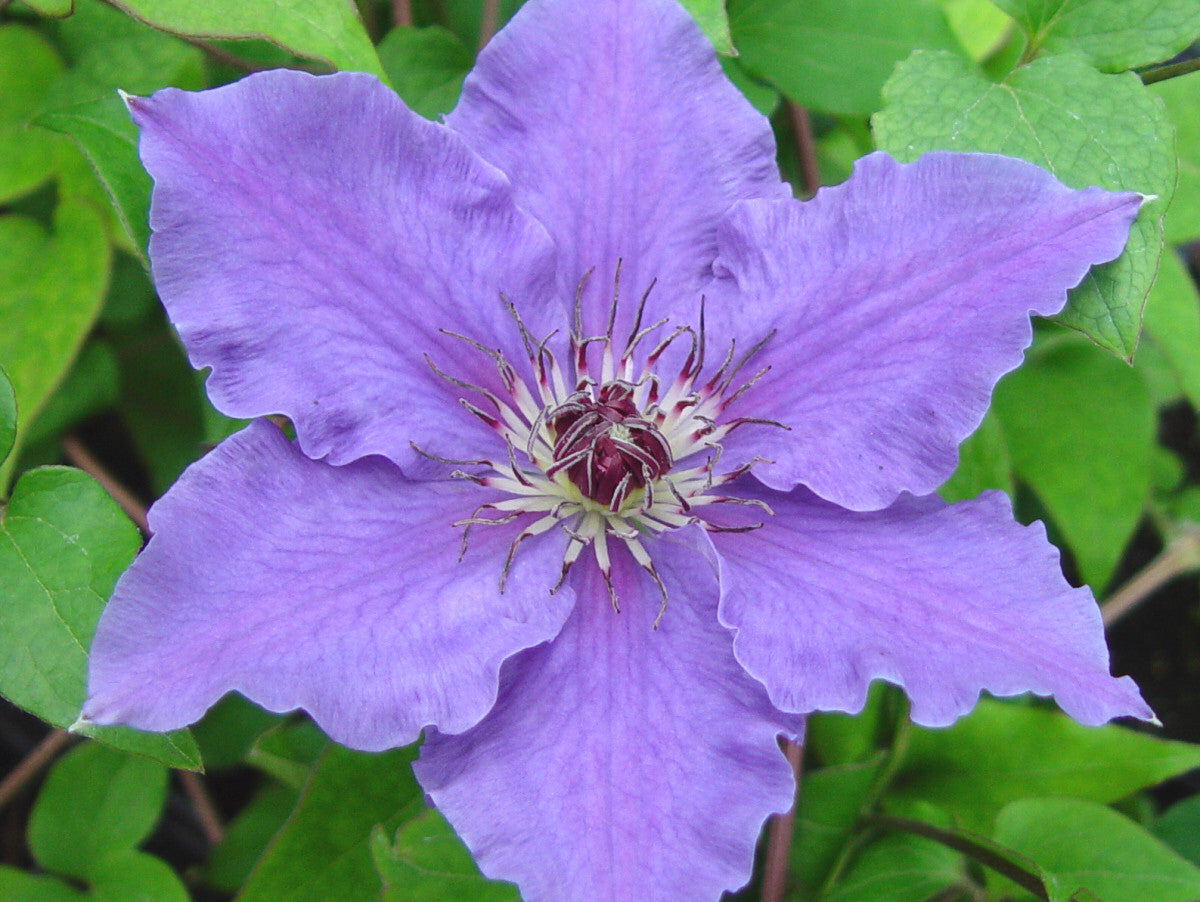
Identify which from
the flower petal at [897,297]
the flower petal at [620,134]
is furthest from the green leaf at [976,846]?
the flower petal at [620,134]


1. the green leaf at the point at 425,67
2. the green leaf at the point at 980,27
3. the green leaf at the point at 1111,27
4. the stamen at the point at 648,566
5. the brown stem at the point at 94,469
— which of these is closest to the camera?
the stamen at the point at 648,566

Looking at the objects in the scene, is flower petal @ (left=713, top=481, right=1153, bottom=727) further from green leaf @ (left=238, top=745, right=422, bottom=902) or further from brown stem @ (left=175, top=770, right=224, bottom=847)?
brown stem @ (left=175, top=770, right=224, bottom=847)

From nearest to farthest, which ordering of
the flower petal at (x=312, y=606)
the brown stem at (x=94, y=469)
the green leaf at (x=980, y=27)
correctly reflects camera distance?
1. the flower petal at (x=312, y=606)
2. the brown stem at (x=94, y=469)
3. the green leaf at (x=980, y=27)

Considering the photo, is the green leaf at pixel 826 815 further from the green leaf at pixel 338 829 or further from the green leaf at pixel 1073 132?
the green leaf at pixel 1073 132

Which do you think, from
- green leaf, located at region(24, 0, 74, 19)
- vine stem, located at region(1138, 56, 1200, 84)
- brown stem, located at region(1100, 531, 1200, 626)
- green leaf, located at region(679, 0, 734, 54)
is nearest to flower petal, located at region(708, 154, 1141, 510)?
green leaf, located at region(679, 0, 734, 54)

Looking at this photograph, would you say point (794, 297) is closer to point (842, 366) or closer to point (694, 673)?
point (842, 366)

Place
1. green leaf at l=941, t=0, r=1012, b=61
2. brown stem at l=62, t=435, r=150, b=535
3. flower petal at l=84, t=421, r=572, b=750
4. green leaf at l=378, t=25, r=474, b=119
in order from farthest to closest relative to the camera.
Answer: green leaf at l=941, t=0, r=1012, b=61, brown stem at l=62, t=435, r=150, b=535, green leaf at l=378, t=25, r=474, b=119, flower petal at l=84, t=421, r=572, b=750

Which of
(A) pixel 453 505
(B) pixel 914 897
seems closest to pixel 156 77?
(A) pixel 453 505
